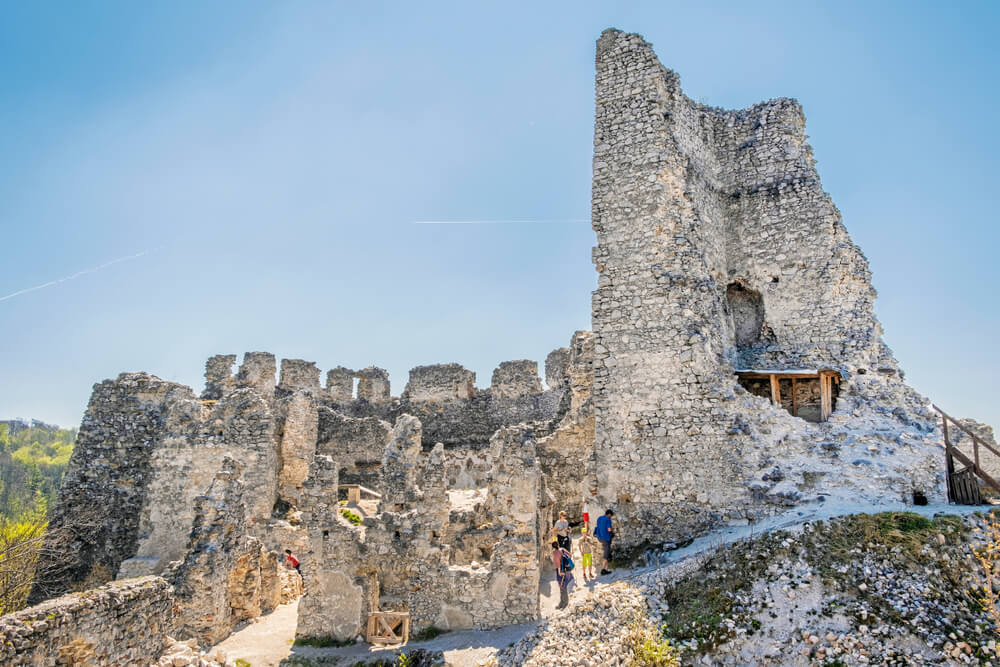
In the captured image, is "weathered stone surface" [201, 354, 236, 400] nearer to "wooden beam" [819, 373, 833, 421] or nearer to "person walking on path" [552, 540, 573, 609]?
"person walking on path" [552, 540, 573, 609]

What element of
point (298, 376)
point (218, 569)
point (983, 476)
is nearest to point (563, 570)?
point (218, 569)

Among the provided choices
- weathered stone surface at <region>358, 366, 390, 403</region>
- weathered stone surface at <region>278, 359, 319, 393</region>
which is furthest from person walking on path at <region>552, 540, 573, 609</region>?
weathered stone surface at <region>278, 359, 319, 393</region>

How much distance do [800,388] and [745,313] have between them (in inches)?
85.1

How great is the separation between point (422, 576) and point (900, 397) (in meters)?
9.20

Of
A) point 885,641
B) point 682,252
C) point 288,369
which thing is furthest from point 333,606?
point 288,369

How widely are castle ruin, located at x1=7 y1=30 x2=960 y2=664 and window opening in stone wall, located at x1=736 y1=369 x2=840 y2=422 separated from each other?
5cm

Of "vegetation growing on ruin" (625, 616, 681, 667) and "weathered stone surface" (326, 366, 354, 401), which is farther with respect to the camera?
"weathered stone surface" (326, 366, 354, 401)

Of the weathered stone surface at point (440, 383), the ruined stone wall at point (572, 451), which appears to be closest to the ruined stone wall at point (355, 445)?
the weathered stone surface at point (440, 383)

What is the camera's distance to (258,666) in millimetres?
10242

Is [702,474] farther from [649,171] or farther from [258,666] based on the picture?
[258,666]

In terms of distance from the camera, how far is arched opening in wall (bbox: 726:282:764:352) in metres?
14.0

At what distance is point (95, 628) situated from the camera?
798cm

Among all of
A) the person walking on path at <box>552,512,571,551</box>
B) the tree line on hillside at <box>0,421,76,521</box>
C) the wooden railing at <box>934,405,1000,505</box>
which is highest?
the wooden railing at <box>934,405,1000,505</box>

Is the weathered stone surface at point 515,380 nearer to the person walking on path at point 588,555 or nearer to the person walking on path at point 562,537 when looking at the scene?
the person walking on path at point 588,555
